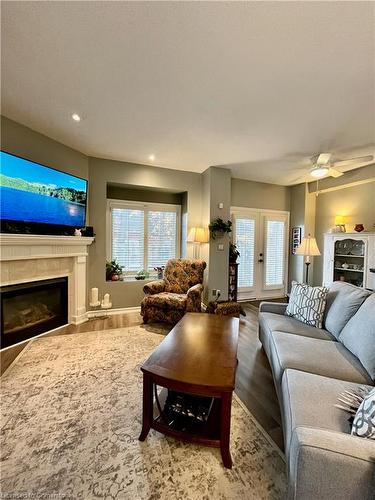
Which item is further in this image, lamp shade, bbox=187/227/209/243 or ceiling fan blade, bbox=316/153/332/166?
lamp shade, bbox=187/227/209/243

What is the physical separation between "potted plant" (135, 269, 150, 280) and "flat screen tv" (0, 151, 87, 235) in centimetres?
145

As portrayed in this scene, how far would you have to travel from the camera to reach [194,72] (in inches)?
71.7

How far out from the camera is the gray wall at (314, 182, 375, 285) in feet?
13.6

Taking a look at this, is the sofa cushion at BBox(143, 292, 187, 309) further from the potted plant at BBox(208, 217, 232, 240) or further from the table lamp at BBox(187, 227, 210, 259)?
the potted plant at BBox(208, 217, 232, 240)

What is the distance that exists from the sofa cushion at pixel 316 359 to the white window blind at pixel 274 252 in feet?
11.6

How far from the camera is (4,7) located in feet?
4.43

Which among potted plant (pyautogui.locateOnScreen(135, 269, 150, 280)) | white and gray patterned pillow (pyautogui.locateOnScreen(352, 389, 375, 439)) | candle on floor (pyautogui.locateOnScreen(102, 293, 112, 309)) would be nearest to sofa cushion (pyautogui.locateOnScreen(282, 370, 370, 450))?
white and gray patterned pillow (pyautogui.locateOnScreen(352, 389, 375, 439))

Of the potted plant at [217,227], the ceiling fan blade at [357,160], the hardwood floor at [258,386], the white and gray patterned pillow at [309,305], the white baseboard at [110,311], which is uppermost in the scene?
the ceiling fan blade at [357,160]

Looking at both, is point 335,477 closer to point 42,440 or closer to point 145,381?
point 145,381

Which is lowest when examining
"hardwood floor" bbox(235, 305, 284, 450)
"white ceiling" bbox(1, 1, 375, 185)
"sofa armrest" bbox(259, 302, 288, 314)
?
"hardwood floor" bbox(235, 305, 284, 450)

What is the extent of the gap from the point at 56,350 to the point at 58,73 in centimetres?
289

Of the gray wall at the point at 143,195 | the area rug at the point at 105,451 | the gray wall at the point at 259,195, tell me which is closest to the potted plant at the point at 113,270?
the gray wall at the point at 143,195

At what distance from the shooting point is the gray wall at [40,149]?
2688 millimetres

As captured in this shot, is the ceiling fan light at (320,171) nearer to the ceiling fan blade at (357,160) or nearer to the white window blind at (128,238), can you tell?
the ceiling fan blade at (357,160)
